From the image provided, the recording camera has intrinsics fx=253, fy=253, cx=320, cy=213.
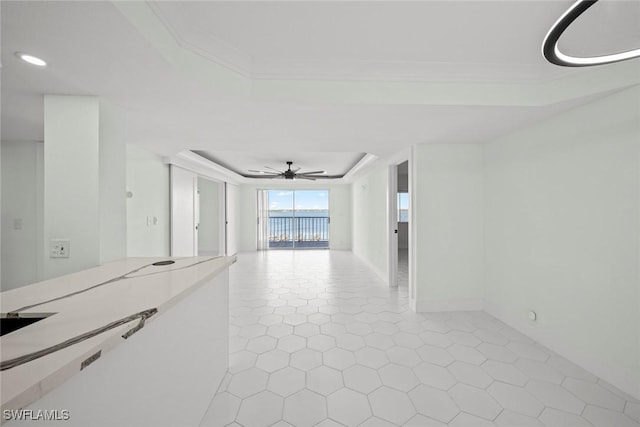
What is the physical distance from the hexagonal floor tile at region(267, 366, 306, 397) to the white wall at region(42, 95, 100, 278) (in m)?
1.49

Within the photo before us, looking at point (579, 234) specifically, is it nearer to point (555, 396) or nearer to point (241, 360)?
point (555, 396)

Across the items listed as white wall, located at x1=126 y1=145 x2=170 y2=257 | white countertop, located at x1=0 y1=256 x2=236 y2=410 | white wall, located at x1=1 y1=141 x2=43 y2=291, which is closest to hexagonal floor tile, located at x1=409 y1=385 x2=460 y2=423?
white countertop, located at x1=0 y1=256 x2=236 y2=410

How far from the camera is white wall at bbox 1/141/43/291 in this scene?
2717 mm

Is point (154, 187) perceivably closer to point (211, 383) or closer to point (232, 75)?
point (232, 75)

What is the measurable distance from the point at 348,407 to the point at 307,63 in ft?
7.53

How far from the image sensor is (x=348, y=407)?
1576mm

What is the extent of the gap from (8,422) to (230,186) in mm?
6647

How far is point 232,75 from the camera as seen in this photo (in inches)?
69.4

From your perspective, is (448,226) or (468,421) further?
(448,226)

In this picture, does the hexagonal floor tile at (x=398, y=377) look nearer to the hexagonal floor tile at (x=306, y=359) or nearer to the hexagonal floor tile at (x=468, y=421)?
the hexagonal floor tile at (x=468, y=421)

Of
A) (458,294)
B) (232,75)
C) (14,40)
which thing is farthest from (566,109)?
(14,40)

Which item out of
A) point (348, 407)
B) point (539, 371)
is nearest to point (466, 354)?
point (539, 371)

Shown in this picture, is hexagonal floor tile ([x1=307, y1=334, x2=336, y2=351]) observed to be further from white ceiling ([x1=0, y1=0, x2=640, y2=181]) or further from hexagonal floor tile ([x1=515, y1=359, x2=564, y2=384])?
white ceiling ([x1=0, y1=0, x2=640, y2=181])

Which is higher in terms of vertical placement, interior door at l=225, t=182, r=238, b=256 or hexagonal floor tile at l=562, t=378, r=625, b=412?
interior door at l=225, t=182, r=238, b=256
